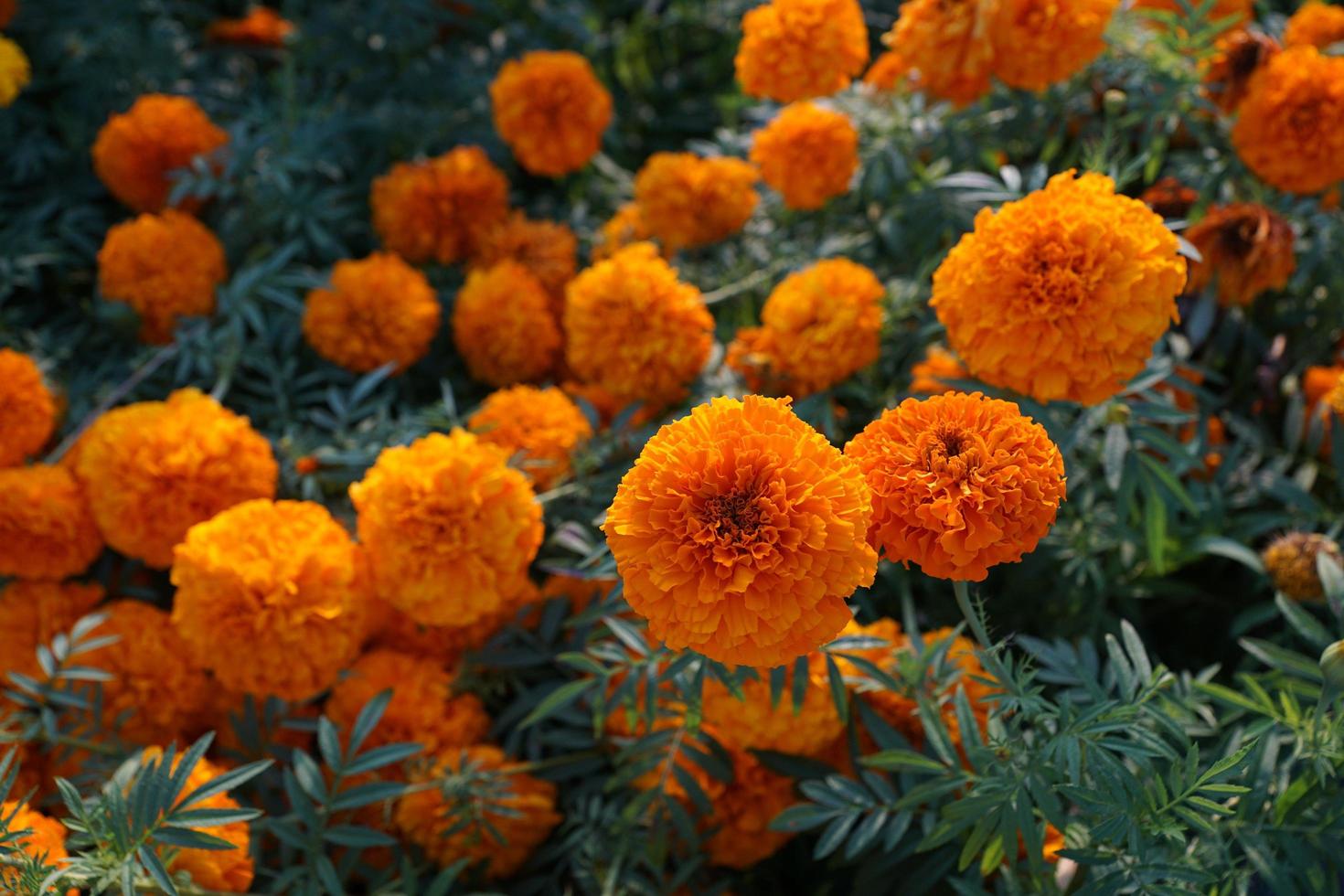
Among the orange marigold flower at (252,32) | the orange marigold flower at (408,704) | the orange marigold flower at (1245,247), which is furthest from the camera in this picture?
the orange marigold flower at (252,32)

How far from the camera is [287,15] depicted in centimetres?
338

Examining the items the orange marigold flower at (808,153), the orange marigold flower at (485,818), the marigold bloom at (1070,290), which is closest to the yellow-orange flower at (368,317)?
the orange marigold flower at (808,153)

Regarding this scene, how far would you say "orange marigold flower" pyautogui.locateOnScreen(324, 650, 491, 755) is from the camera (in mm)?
1898

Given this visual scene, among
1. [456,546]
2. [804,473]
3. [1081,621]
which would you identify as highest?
[804,473]

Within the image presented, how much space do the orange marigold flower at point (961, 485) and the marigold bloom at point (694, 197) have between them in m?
1.34

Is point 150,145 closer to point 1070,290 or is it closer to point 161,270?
point 161,270

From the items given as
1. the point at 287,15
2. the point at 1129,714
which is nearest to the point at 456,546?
the point at 1129,714

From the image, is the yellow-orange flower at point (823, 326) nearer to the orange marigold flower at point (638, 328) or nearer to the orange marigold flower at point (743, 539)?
the orange marigold flower at point (638, 328)

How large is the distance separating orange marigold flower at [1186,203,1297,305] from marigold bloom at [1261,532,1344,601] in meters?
0.49

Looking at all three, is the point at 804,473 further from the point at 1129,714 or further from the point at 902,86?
the point at 902,86

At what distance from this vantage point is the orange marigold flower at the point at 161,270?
2512 millimetres

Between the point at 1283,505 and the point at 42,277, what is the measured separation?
9.51 ft

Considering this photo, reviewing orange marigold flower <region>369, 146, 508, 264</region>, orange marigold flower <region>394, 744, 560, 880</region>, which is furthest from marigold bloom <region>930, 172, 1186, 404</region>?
orange marigold flower <region>369, 146, 508, 264</region>

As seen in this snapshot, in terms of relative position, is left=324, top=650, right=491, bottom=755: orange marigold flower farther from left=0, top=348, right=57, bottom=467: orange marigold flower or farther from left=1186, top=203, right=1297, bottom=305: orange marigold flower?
left=1186, top=203, right=1297, bottom=305: orange marigold flower
